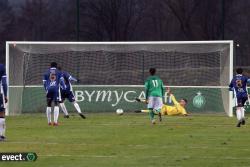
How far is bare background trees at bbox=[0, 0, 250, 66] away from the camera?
40094 mm

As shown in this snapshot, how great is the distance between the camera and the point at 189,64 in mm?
32938

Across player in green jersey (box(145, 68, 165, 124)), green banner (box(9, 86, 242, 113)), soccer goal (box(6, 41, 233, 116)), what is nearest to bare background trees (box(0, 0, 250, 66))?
soccer goal (box(6, 41, 233, 116))

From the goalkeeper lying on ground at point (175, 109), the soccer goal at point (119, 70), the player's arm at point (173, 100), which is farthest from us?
the soccer goal at point (119, 70)

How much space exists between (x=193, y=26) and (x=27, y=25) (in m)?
17.9

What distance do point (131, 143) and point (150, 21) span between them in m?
28.5

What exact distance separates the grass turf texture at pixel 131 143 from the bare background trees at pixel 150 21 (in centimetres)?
1203

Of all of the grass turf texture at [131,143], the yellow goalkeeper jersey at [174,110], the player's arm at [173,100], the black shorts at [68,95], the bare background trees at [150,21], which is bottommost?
the grass turf texture at [131,143]

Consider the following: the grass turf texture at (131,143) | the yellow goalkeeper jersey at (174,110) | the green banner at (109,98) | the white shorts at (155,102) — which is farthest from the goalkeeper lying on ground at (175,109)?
the white shorts at (155,102)

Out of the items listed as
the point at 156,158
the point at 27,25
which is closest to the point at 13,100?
the point at 156,158

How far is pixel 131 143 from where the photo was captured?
18.8 metres

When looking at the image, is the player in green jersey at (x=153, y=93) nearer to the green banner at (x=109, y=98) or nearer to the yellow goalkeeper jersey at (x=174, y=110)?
the yellow goalkeeper jersey at (x=174, y=110)

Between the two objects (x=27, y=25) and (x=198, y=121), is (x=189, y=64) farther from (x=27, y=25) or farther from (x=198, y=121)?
(x=27, y=25)

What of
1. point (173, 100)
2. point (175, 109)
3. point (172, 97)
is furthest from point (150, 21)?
point (175, 109)

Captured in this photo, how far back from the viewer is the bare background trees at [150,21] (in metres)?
40.1
